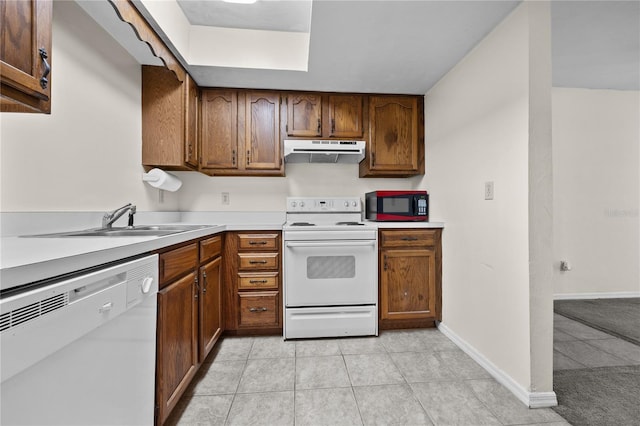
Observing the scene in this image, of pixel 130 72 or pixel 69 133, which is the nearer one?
pixel 69 133

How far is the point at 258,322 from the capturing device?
2.12m

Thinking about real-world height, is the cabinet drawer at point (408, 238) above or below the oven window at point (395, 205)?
below

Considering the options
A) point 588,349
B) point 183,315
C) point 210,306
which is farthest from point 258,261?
point 588,349

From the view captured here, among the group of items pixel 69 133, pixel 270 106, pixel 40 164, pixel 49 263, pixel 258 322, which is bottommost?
pixel 258 322

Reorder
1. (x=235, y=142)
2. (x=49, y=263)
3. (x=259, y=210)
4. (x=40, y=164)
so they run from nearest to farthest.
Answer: (x=49, y=263) → (x=40, y=164) → (x=235, y=142) → (x=259, y=210)

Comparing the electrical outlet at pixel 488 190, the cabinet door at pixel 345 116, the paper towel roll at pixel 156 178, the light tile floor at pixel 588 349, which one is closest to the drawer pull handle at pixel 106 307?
the paper towel roll at pixel 156 178

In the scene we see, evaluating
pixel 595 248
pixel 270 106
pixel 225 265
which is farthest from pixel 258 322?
pixel 595 248

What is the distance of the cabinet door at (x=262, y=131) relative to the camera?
2.46 metres

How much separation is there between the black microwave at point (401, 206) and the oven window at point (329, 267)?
56cm

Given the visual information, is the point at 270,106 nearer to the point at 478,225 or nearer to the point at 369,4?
the point at 369,4

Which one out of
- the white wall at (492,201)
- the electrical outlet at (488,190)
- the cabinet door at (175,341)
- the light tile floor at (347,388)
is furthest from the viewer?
the electrical outlet at (488,190)

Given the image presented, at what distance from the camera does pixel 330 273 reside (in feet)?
6.95

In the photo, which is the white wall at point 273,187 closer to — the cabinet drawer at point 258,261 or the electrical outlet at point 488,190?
the cabinet drawer at point 258,261

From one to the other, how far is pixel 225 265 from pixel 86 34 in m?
1.63
